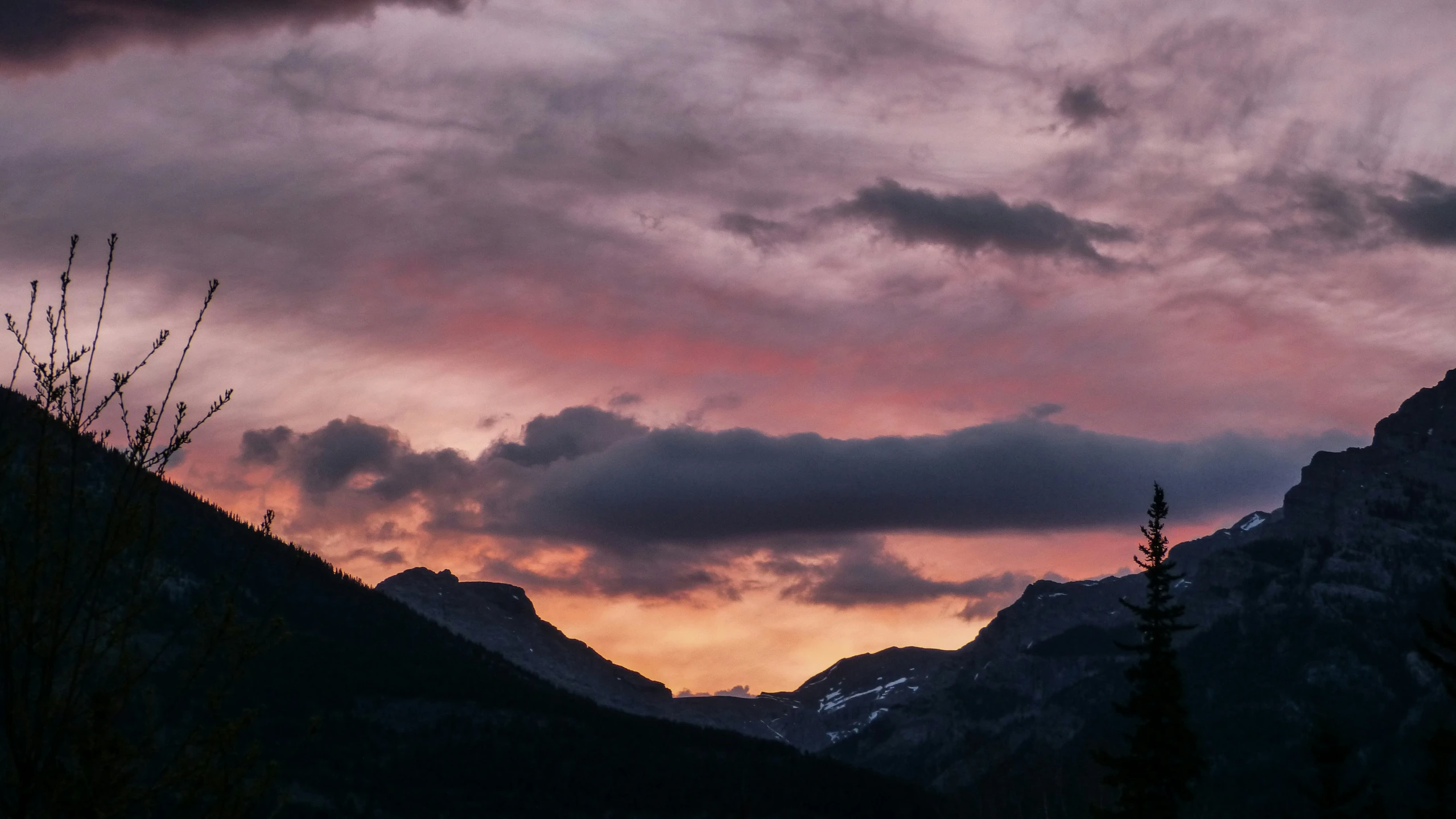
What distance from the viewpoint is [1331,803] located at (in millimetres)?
66875

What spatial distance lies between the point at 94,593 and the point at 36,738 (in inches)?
79.0

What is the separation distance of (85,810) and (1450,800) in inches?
2377

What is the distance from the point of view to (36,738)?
18125 mm

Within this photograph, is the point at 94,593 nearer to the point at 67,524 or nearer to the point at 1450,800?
the point at 67,524

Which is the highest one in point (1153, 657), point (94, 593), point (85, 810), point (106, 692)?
point (1153, 657)

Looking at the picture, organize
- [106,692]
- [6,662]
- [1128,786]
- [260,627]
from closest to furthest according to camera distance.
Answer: [6,662], [106,692], [260,627], [1128,786]

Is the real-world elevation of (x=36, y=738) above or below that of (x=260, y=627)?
below

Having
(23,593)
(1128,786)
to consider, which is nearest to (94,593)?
(23,593)

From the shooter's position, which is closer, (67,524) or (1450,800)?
(67,524)

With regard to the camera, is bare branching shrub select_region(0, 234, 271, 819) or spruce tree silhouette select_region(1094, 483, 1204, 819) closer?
bare branching shrub select_region(0, 234, 271, 819)

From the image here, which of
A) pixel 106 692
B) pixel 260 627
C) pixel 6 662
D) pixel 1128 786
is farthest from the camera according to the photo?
pixel 1128 786

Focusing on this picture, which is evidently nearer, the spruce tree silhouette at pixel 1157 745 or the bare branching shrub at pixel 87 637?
the bare branching shrub at pixel 87 637

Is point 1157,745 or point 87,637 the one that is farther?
point 1157,745

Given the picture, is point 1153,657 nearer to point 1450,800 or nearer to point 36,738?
point 1450,800
